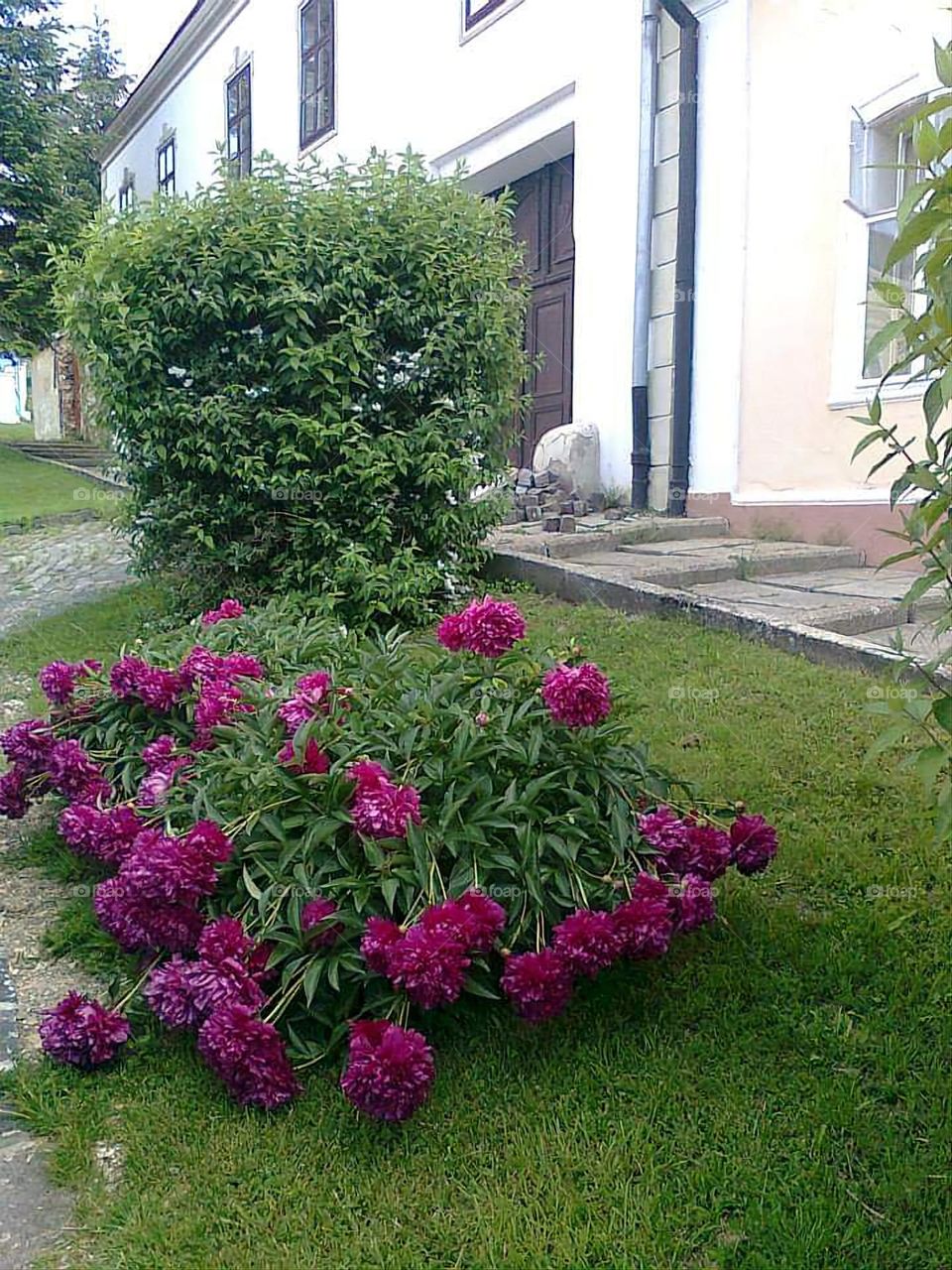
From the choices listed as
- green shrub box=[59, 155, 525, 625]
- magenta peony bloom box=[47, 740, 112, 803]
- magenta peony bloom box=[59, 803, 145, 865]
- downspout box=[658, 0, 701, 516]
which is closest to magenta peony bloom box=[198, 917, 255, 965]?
magenta peony bloom box=[59, 803, 145, 865]

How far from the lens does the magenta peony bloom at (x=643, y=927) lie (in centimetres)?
238

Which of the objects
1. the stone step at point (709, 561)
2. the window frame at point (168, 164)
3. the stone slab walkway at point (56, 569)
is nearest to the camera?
the stone step at point (709, 561)

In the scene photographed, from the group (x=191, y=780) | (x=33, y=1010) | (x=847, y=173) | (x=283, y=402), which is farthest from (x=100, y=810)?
(x=847, y=173)

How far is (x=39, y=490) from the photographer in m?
14.8

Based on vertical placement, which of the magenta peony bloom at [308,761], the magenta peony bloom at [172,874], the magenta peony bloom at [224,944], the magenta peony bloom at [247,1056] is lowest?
the magenta peony bloom at [247,1056]

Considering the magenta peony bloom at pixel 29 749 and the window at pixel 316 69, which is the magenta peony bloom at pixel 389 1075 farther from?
the window at pixel 316 69

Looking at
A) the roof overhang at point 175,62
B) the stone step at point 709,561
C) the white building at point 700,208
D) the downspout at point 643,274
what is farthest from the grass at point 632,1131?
the roof overhang at point 175,62

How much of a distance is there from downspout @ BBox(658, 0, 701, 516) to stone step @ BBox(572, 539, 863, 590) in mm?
929

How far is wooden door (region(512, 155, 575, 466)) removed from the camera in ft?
33.0

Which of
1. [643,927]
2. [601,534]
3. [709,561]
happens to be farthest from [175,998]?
[601,534]

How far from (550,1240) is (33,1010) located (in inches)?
53.7

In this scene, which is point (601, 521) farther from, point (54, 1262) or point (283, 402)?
point (54, 1262)

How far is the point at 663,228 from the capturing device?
811 cm

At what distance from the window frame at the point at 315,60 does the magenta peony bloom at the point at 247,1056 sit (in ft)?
41.2
